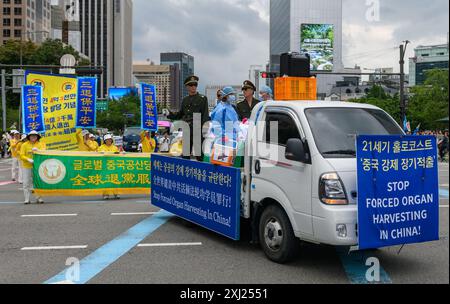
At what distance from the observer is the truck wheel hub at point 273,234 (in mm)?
6276

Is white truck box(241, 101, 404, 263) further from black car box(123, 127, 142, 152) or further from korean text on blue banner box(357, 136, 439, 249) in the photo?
black car box(123, 127, 142, 152)

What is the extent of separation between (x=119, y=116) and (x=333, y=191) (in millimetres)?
82846

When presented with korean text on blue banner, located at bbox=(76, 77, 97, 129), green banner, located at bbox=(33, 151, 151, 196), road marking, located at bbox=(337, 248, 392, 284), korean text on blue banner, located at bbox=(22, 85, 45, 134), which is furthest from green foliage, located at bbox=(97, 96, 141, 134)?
road marking, located at bbox=(337, 248, 392, 284)

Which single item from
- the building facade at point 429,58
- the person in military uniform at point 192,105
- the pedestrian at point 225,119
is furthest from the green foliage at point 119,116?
the pedestrian at point 225,119

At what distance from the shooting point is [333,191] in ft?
18.2

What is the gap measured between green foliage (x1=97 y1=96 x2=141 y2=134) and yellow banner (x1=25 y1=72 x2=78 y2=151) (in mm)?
71131

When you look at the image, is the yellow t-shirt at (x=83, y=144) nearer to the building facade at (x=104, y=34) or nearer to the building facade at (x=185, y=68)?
the building facade at (x=185, y=68)

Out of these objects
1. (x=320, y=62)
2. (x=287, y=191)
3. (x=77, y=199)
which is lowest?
(x=77, y=199)

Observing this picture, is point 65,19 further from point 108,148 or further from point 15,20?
point 108,148

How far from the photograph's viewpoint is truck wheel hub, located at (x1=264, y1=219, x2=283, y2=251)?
6276 mm

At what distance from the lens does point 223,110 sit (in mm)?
7805
